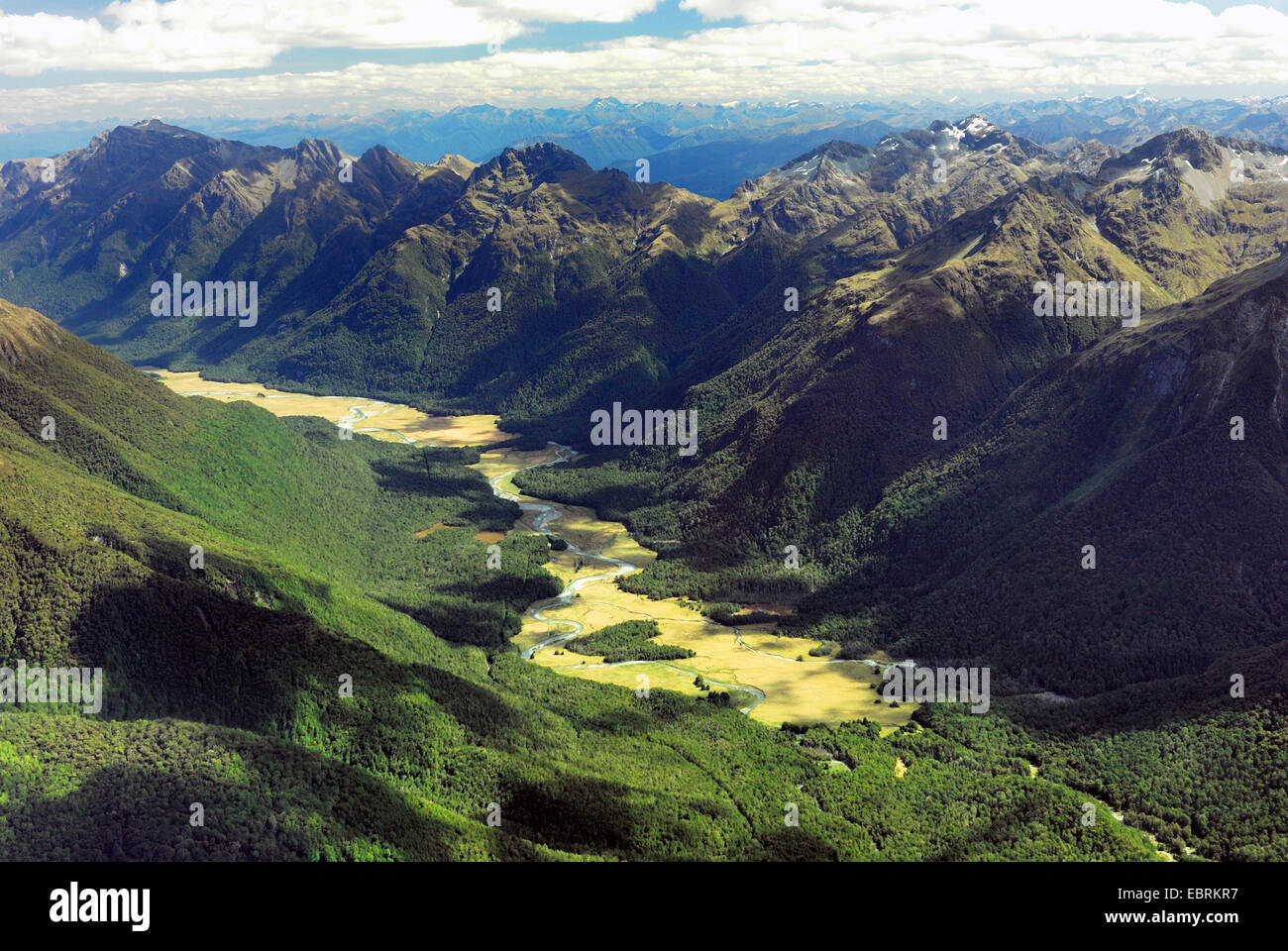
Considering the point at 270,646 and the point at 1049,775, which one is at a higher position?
the point at 270,646

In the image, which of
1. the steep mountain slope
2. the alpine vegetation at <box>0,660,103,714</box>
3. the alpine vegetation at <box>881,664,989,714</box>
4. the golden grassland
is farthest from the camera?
the alpine vegetation at <box>881,664,989,714</box>

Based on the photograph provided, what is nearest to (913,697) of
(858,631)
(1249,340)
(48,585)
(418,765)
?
(858,631)

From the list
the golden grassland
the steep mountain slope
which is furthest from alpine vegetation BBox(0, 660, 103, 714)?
the golden grassland

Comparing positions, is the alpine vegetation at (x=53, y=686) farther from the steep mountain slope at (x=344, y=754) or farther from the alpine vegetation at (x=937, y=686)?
the alpine vegetation at (x=937, y=686)

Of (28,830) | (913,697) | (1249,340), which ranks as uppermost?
(1249,340)

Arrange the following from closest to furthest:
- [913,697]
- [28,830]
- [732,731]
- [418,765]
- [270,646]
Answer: [28,830] < [418,765] < [270,646] < [732,731] < [913,697]

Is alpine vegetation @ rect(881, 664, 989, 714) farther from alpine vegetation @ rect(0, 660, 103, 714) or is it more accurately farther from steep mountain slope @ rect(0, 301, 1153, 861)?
alpine vegetation @ rect(0, 660, 103, 714)

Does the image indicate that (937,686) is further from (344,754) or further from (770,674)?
(344,754)

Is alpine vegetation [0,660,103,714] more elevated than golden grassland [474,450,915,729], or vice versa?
alpine vegetation [0,660,103,714]

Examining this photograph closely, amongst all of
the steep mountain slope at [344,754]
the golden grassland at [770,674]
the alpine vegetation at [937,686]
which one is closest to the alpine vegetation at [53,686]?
the steep mountain slope at [344,754]

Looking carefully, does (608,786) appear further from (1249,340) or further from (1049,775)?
(1249,340)

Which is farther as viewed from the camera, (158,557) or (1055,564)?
(1055,564)
